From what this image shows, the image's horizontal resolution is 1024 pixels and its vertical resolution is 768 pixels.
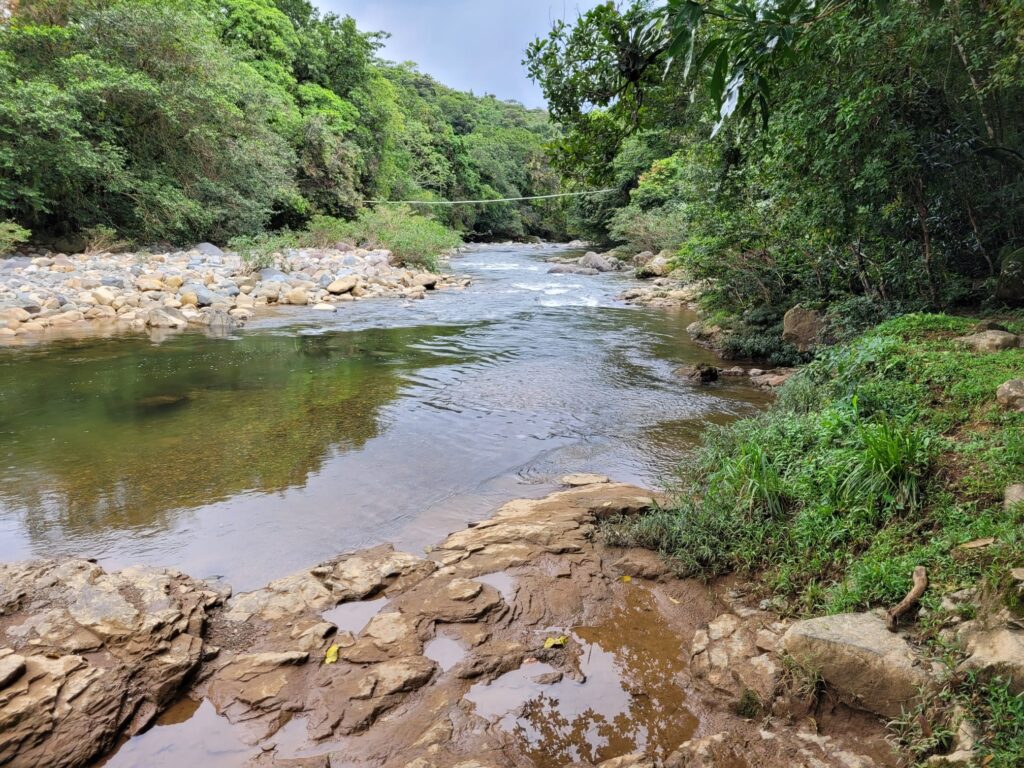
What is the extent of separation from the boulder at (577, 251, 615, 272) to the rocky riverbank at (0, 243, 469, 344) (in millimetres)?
7917

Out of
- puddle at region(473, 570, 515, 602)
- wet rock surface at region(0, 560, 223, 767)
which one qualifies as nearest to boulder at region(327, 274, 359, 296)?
wet rock surface at region(0, 560, 223, 767)

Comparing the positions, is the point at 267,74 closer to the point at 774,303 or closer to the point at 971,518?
the point at 774,303

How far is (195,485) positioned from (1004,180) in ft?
26.7

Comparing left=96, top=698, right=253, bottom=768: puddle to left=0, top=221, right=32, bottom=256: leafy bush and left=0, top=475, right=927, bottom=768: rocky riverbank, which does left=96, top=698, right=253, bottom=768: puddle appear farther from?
left=0, top=221, right=32, bottom=256: leafy bush

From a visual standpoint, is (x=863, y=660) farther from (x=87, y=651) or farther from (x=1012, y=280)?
(x=1012, y=280)

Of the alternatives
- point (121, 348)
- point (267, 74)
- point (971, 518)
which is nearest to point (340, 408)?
point (121, 348)

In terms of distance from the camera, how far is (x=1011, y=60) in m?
4.38

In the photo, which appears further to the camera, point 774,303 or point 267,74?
point 267,74

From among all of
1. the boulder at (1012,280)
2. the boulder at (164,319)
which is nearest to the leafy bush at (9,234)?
the boulder at (164,319)

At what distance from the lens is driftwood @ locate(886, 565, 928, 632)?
2.38 meters

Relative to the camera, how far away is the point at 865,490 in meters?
3.13

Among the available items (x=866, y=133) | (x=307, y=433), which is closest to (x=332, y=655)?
(x=307, y=433)

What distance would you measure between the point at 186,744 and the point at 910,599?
3.00 meters

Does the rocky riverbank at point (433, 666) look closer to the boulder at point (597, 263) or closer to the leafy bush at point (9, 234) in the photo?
the leafy bush at point (9, 234)
